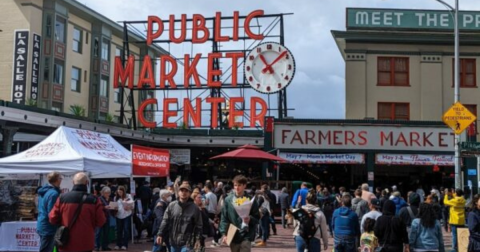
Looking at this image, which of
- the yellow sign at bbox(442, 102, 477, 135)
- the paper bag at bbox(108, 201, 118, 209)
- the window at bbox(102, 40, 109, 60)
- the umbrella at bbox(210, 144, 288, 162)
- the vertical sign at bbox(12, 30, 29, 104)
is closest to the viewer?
the paper bag at bbox(108, 201, 118, 209)

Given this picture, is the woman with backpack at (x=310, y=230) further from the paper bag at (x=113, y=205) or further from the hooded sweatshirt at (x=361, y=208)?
the paper bag at (x=113, y=205)

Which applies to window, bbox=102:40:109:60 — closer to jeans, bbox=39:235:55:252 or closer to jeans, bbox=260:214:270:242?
jeans, bbox=260:214:270:242

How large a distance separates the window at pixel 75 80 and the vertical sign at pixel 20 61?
6.94 metres

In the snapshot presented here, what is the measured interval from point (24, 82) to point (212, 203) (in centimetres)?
→ 2492

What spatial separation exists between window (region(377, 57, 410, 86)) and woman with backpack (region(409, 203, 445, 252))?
26441 millimetres

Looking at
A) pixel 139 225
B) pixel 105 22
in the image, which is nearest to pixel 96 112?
pixel 105 22

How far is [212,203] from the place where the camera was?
18.1 metres

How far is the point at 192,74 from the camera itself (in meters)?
40.5

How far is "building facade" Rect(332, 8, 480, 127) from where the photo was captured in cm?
3581

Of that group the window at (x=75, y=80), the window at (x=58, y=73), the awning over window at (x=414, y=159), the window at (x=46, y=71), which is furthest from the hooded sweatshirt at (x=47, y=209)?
the window at (x=75, y=80)

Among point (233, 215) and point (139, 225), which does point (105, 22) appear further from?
point (233, 215)

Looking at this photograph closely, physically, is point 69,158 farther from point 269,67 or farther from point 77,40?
point 77,40

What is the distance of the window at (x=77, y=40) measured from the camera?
4603 cm

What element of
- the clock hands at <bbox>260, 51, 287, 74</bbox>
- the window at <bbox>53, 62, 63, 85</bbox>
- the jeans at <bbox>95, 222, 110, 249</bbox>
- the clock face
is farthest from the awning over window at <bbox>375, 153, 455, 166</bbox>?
the window at <bbox>53, 62, 63, 85</bbox>
